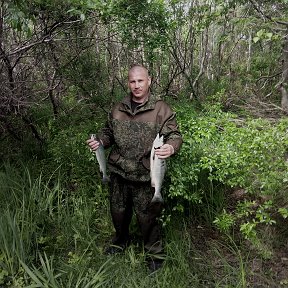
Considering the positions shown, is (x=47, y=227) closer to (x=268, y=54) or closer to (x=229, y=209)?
(x=229, y=209)

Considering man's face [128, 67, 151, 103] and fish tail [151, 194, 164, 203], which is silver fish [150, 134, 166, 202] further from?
man's face [128, 67, 151, 103]

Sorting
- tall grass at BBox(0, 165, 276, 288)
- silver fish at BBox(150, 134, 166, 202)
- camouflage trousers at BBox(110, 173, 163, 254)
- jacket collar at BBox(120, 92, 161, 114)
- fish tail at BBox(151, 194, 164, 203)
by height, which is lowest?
tall grass at BBox(0, 165, 276, 288)

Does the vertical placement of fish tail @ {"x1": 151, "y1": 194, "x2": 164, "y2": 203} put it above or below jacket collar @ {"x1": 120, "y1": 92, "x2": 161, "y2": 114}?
below

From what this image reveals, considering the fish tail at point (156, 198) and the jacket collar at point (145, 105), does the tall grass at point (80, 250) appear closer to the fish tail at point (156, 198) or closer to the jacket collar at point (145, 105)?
the fish tail at point (156, 198)

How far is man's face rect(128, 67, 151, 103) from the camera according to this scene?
2.94 meters

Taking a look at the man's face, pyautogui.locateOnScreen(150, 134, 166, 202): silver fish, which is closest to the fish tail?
pyautogui.locateOnScreen(150, 134, 166, 202): silver fish

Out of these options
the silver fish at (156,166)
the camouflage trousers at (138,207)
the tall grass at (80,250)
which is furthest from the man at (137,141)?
the tall grass at (80,250)

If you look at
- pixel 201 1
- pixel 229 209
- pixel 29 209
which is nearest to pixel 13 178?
pixel 29 209

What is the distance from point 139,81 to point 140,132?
46cm

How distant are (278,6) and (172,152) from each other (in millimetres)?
4958

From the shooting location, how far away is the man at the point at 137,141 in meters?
3.00

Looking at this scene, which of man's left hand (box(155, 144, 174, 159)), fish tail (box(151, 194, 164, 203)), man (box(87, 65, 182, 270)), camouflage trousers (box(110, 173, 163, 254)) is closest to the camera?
man's left hand (box(155, 144, 174, 159))

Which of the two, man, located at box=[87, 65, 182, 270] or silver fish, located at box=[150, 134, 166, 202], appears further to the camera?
man, located at box=[87, 65, 182, 270]

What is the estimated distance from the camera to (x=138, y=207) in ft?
10.5
